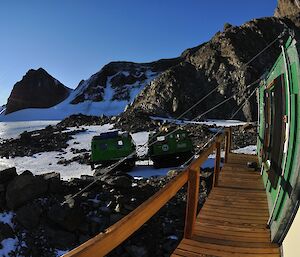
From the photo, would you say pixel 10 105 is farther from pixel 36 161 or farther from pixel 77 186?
pixel 77 186

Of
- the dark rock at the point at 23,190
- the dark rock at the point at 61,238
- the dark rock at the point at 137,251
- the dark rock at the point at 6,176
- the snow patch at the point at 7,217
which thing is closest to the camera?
the dark rock at the point at 137,251

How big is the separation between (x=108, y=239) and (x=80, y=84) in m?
142

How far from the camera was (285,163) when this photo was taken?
5691 mm

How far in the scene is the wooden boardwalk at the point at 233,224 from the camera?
549 cm

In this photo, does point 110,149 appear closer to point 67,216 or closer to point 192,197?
point 67,216

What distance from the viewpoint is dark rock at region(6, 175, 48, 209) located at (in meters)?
16.2

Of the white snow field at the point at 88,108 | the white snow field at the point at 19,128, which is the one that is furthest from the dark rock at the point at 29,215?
the white snow field at the point at 88,108

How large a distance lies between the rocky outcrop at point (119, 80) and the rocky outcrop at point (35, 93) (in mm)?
16613

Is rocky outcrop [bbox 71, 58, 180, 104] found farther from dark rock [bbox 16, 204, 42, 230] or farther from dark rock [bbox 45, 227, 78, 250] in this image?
dark rock [bbox 45, 227, 78, 250]

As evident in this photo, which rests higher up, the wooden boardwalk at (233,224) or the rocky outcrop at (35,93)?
the rocky outcrop at (35,93)

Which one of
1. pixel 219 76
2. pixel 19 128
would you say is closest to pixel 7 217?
pixel 219 76

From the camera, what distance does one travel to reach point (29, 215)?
15406 mm

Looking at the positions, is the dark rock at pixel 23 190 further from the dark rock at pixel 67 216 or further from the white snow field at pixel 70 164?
the white snow field at pixel 70 164

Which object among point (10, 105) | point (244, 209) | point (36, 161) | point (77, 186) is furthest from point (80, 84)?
point (244, 209)
